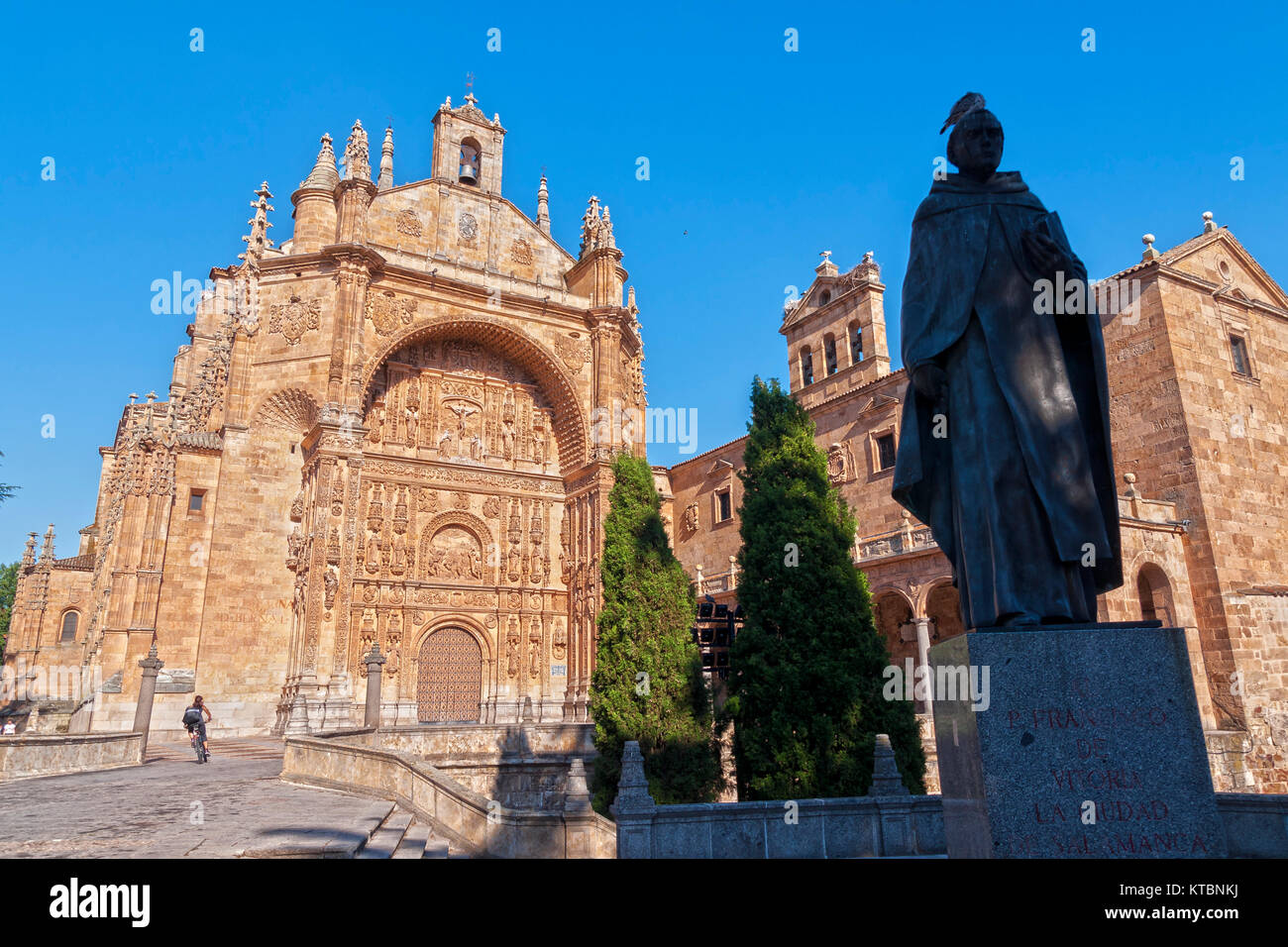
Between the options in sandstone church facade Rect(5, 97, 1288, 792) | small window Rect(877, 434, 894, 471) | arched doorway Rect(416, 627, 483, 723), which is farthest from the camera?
small window Rect(877, 434, 894, 471)

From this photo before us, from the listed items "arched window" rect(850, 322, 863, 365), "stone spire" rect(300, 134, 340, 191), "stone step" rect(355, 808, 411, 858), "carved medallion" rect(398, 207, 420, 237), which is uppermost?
"stone spire" rect(300, 134, 340, 191)

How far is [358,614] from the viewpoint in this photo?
2170 centimetres

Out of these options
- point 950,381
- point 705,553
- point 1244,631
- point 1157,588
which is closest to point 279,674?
point 705,553

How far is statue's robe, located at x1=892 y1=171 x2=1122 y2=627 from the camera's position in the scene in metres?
3.98

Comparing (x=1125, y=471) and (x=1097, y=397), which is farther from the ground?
(x=1125, y=471)

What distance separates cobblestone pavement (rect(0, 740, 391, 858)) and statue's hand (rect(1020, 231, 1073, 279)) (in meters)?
6.29

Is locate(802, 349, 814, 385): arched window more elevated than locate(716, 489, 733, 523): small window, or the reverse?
locate(802, 349, 814, 385): arched window

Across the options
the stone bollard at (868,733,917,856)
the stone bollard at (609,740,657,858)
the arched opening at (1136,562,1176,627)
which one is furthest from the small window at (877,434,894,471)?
the stone bollard at (609,740,657,858)

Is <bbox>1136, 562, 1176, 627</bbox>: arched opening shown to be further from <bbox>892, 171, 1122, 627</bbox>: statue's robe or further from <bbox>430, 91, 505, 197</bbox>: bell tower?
<bbox>430, 91, 505, 197</bbox>: bell tower

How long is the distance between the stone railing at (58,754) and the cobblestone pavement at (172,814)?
1.28ft

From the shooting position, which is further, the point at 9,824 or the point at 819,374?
the point at 819,374

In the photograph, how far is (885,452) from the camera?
86.9 feet
